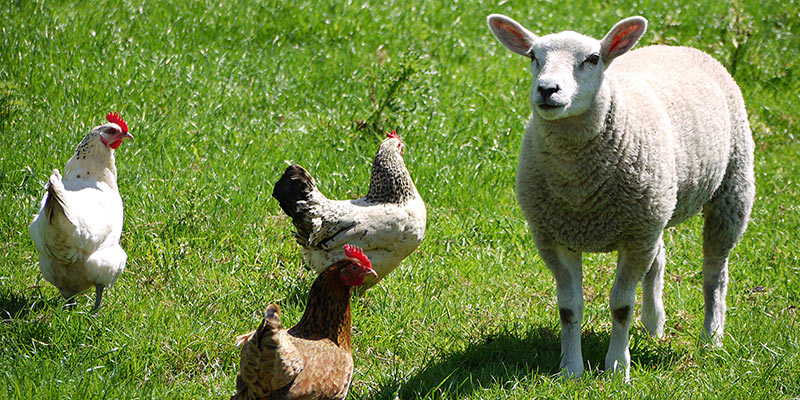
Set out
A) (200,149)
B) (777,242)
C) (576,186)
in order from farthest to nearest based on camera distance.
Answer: (200,149) < (777,242) < (576,186)

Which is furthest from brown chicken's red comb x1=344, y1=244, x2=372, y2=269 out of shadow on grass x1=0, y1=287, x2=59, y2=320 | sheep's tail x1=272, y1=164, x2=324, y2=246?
shadow on grass x1=0, y1=287, x2=59, y2=320

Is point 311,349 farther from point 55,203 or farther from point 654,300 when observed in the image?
point 654,300

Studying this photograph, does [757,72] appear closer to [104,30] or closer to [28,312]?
[104,30]

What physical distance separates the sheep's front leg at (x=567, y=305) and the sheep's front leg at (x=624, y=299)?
19 centimetres

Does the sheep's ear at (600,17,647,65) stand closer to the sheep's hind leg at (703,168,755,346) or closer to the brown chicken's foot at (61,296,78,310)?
the sheep's hind leg at (703,168,755,346)

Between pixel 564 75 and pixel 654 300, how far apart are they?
2006mm

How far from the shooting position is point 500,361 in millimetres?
4758

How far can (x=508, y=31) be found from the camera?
15.2 feet

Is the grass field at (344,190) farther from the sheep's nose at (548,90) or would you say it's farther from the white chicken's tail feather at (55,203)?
the sheep's nose at (548,90)

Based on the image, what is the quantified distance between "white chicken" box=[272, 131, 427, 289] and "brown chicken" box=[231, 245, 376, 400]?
94cm

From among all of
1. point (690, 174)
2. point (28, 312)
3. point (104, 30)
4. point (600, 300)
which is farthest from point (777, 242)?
point (104, 30)

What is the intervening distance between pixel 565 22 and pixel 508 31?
5.43 meters

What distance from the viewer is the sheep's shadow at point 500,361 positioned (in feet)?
14.6

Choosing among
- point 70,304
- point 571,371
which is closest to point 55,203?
point 70,304
